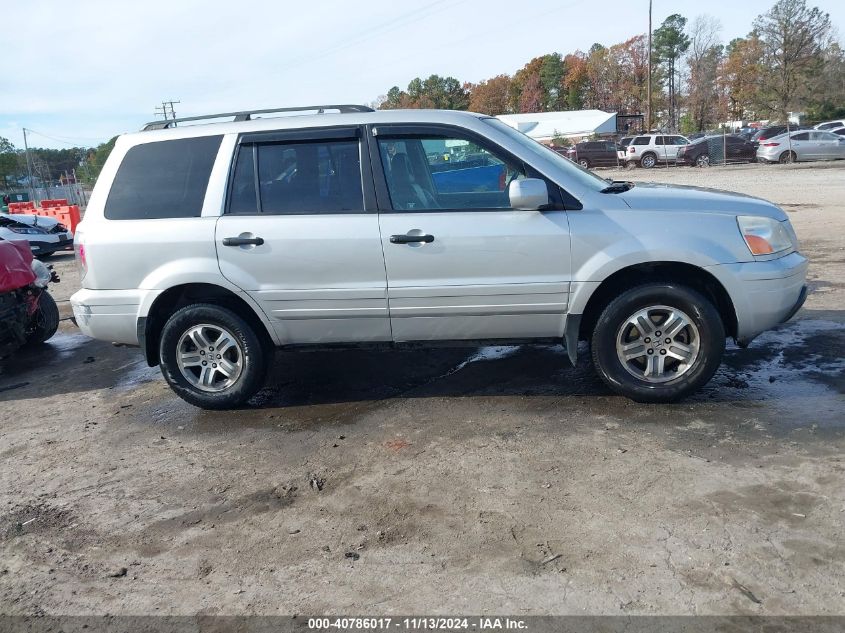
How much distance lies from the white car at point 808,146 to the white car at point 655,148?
4.38 metres

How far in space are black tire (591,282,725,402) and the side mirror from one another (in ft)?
2.76

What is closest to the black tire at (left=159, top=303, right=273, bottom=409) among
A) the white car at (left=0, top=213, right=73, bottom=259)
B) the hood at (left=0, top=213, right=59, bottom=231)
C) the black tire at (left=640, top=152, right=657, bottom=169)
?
the white car at (left=0, top=213, right=73, bottom=259)

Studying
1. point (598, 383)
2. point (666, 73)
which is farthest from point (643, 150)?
point (666, 73)

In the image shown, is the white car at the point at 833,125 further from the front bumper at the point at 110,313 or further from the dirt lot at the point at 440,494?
the front bumper at the point at 110,313

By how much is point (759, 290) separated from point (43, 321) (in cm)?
716

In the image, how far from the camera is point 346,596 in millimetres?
2934

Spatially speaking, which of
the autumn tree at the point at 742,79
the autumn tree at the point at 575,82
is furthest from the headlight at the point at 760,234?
the autumn tree at the point at 575,82

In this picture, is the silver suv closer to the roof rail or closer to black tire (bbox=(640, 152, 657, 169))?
the roof rail

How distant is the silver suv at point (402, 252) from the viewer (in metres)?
4.52

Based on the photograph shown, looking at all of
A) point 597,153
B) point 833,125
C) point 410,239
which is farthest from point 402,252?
point 833,125

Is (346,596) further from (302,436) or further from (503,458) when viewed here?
(302,436)

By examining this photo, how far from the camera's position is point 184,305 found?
5.21 meters

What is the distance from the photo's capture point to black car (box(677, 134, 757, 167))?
32.8m

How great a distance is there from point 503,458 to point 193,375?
2.46 metres
